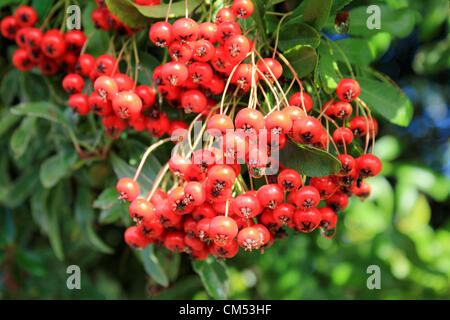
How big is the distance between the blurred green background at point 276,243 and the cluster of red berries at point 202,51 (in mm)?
680

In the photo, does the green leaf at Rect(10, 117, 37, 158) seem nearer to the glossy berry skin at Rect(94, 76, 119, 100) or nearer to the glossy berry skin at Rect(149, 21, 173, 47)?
the glossy berry skin at Rect(94, 76, 119, 100)

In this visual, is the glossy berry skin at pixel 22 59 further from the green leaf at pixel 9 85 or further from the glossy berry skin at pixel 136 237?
the glossy berry skin at pixel 136 237

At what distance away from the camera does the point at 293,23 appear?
0.99 metres

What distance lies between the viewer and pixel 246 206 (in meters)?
0.85

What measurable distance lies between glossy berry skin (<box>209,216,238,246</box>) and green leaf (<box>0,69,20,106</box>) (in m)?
1.15

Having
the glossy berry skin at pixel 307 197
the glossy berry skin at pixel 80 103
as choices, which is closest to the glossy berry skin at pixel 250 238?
the glossy berry skin at pixel 307 197

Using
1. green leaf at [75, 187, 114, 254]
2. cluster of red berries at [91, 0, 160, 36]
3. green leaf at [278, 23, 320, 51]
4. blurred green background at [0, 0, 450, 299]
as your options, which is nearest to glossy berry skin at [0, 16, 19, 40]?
blurred green background at [0, 0, 450, 299]

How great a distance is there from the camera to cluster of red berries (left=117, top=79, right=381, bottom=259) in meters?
0.83

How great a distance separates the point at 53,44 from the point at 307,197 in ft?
2.63

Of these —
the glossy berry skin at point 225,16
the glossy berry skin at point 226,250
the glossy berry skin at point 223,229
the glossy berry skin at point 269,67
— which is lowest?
the glossy berry skin at point 226,250

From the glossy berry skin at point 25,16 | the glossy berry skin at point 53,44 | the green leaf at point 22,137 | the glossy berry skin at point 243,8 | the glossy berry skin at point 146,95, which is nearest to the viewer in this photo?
the glossy berry skin at point 243,8

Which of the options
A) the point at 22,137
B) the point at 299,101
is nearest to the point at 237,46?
the point at 299,101

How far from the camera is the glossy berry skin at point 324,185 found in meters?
0.94
